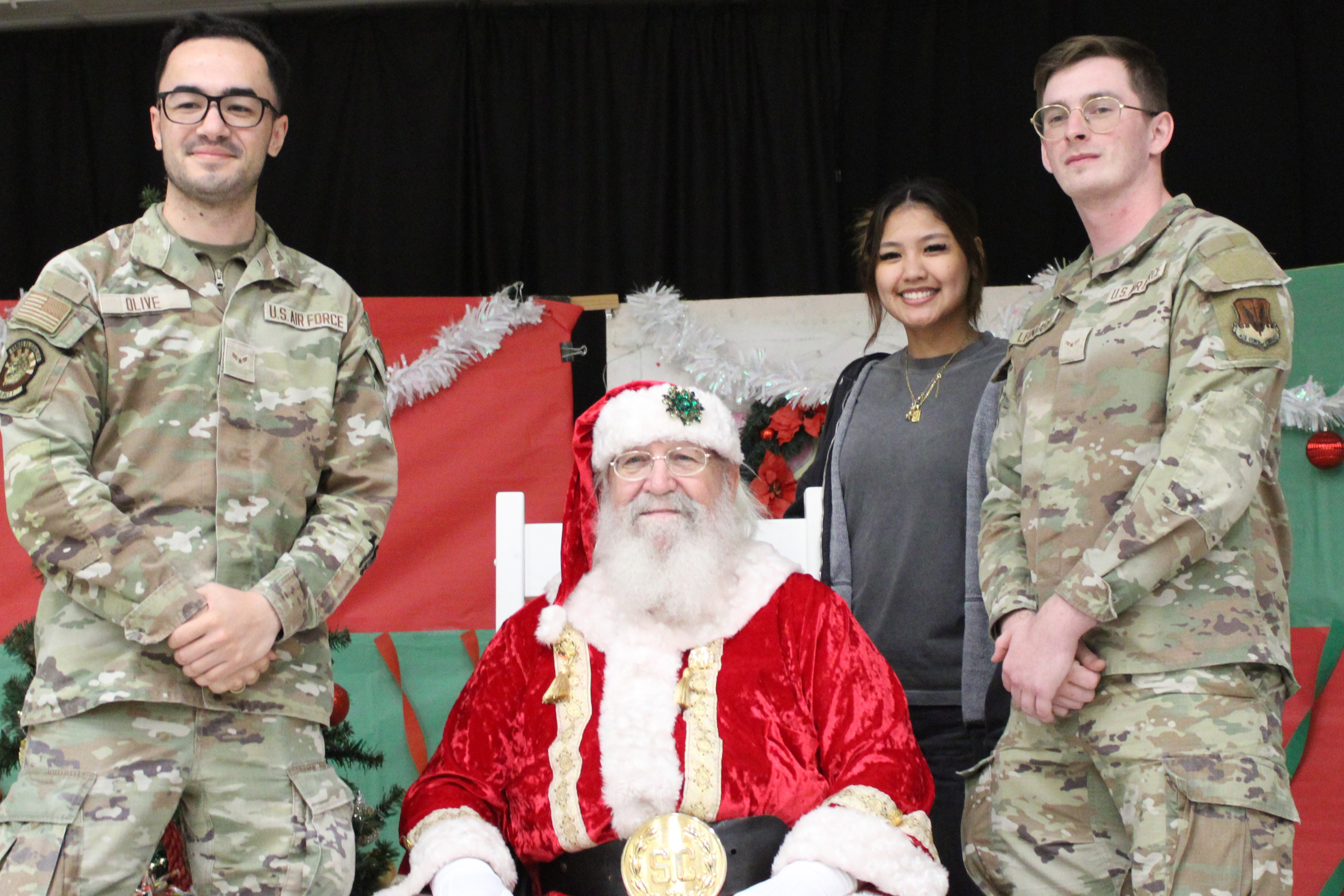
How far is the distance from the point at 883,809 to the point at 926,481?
0.78 meters

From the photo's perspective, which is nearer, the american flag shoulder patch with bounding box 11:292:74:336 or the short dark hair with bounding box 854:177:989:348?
the american flag shoulder patch with bounding box 11:292:74:336

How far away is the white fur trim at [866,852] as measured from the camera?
204cm

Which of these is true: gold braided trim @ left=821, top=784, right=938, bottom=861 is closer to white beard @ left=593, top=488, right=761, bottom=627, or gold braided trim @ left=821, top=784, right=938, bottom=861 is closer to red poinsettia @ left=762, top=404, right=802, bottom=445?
white beard @ left=593, top=488, right=761, bottom=627

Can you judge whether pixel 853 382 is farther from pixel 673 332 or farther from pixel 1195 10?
pixel 1195 10

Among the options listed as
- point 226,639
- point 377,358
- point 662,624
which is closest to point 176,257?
point 377,358

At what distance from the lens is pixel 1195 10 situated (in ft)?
12.4

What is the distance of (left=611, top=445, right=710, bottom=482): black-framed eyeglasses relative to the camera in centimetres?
249

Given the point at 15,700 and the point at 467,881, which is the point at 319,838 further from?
the point at 15,700

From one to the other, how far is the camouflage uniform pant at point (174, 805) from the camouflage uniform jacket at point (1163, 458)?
1160mm

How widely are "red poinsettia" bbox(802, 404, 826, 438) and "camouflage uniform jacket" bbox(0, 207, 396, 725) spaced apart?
4.95 ft

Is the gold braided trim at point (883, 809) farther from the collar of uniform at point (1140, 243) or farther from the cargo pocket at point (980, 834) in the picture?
the collar of uniform at point (1140, 243)

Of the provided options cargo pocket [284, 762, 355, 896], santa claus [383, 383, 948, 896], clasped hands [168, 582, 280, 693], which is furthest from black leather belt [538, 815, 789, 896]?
clasped hands [168, 582, 280, 693]

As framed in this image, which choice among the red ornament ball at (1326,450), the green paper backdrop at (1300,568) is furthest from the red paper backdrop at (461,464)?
the red ornament ball at (1326,450)

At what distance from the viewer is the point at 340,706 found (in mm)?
3051
